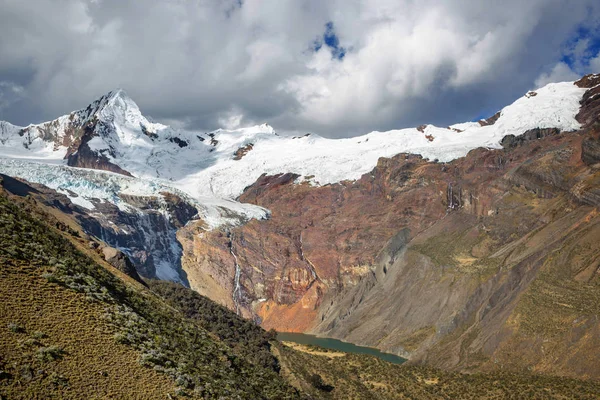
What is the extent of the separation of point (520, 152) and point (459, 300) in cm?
8151

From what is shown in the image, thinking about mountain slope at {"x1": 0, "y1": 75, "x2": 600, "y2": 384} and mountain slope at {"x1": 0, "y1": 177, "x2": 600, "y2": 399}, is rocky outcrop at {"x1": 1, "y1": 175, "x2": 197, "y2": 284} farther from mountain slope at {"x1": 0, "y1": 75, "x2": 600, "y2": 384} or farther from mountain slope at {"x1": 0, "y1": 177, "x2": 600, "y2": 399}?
mountain slope at {"x1": 0, "y1": 177, "x2": 600, "y2": 399}

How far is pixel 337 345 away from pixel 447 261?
101ft

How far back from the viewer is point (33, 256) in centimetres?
2372

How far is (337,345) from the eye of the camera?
395 ft

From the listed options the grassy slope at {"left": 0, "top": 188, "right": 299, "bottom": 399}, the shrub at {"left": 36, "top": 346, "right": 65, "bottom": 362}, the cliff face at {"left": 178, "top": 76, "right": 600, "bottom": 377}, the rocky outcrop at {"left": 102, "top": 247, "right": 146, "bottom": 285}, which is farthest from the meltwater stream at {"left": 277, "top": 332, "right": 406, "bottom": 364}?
the shrub at {"left": 36, "top": 346, "right": 65, "bottom": 362}

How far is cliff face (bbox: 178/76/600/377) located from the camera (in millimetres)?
77500

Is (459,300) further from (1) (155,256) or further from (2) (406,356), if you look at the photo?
(1) (155,256)

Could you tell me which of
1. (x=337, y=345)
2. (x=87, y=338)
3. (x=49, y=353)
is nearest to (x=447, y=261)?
(x=337, y=345)

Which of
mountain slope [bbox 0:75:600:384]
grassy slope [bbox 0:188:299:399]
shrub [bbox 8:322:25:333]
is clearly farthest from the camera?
mountain slope [bbox 0:75:600:384]

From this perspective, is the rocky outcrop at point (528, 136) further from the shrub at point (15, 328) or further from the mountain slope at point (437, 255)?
the shrub at point (15, 328)

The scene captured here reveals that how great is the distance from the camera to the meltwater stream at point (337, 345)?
102556 millimetres

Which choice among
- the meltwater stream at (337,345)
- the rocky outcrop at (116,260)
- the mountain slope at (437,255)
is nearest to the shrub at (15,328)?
the rocky outcrop at (116,260)

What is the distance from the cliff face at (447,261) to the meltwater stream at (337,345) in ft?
8.63

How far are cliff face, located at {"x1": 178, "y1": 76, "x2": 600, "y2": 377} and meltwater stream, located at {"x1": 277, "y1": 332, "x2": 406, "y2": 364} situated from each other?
2.63 m
